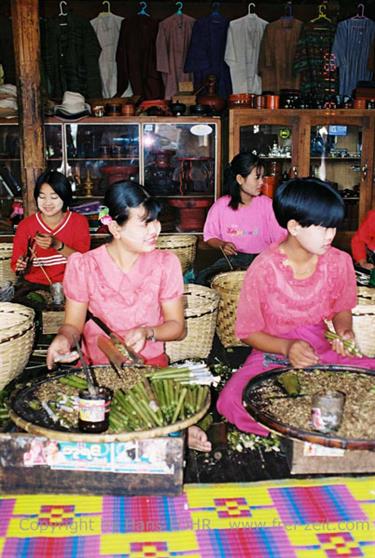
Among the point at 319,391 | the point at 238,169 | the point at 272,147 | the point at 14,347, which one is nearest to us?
the point at 319,391

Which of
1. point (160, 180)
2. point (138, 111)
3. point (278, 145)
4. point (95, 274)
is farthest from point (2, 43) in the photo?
point (95, 274)

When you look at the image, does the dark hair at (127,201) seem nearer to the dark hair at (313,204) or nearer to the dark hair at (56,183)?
the dark hair at (313,204)

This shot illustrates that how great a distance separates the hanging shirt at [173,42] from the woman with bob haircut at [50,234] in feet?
13.6

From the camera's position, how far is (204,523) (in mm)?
2021

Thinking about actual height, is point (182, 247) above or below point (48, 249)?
below

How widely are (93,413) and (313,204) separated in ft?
3.85

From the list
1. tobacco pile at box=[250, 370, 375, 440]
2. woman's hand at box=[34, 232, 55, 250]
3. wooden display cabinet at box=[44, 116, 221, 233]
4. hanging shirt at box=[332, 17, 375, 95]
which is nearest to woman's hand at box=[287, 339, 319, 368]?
tobacco pile at box=[250, 370, 375, 440]

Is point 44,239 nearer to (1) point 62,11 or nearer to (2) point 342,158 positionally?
(1) point 62,11

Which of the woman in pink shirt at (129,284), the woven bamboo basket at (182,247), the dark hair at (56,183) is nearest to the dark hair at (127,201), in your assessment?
the woman in pink shirt at (129,284)

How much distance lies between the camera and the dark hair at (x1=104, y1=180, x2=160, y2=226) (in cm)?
250

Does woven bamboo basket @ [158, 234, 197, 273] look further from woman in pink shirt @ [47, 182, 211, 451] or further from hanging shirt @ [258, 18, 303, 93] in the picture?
hanging shirt @ [258, 18, 303, 93]

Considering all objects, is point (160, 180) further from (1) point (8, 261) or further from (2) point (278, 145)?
(1) point (8, 261)

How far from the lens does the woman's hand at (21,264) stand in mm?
4129

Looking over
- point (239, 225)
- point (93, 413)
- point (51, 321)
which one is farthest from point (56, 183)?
point (93, 413)
